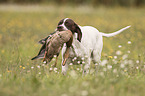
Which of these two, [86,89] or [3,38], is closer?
[86,89]

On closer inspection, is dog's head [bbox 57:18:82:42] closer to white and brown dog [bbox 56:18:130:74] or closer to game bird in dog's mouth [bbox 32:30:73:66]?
white and brown dog [bbox 56:18:130:74]

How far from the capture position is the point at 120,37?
8906 millimetres

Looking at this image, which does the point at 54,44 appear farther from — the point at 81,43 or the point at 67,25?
the point at 81,43

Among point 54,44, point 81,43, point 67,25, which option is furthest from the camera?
point 81,43

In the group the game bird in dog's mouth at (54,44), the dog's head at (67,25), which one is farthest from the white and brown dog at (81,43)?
the game bird in dog's mouth at (54,44)

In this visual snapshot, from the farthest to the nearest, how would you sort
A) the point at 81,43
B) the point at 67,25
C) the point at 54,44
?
the point at 81,43, the point at 67,25, the point at 54,44

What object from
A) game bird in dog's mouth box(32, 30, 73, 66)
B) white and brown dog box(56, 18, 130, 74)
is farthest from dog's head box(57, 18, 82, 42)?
game bird in dog's mouth box(32, 30, 73, 66)

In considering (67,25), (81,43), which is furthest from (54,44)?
(81,43)

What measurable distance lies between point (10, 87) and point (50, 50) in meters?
0.85

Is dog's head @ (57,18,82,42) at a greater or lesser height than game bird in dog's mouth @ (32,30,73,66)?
greater

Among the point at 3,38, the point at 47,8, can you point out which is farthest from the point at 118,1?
the point at 3,38

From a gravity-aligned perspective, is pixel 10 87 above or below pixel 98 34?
below

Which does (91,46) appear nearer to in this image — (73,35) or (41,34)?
(73,35)

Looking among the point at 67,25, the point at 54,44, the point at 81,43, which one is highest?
the point at 67,25
